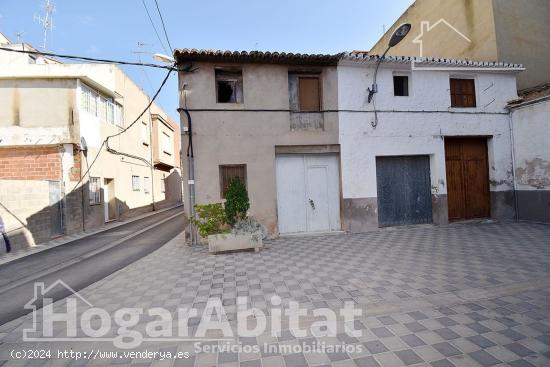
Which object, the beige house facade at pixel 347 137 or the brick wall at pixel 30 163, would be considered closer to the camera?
the beige house facade at pixel 347 137

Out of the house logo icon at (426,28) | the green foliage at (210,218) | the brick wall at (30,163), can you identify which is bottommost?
the green foliage at (210,218)

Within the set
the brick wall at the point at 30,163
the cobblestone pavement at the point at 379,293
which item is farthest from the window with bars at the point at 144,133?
the cobblestone pavement at the point at 379,293

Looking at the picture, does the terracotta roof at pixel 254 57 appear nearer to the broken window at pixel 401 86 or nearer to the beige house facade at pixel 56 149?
the broken window at pixel 401 86

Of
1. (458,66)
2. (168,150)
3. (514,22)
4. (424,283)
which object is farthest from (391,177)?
(168,150)

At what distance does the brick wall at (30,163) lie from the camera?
396 inches

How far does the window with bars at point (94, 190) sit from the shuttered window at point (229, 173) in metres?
7.33

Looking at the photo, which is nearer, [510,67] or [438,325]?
[438,325]

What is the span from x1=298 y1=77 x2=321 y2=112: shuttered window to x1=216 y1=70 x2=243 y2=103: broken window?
2035 mm

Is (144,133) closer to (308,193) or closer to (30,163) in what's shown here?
(30,163)

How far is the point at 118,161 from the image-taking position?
13.4m

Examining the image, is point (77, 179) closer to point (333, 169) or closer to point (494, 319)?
point (333, 169)

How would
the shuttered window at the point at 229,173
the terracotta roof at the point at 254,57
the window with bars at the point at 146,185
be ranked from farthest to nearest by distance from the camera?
the window with bars at the point at 146,185 < the shuttered window at the point at 229,173 < the terracotta roof at the point at 254,57

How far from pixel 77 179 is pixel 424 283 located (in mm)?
12613

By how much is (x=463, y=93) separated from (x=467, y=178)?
10.9 ft
